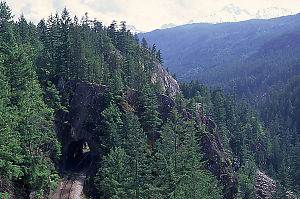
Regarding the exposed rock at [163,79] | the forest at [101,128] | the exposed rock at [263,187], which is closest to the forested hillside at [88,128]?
the forest at [101,128]

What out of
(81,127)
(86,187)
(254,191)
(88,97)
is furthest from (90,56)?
(254,191)

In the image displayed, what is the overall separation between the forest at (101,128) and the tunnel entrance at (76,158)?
3077 mm

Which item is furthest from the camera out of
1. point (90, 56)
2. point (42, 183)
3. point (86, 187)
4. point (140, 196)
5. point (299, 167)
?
point (299, 167)

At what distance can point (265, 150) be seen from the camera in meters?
98.0

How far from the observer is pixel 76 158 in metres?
55.1

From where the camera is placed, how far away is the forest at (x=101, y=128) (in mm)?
29141

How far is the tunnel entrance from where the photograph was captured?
5025 cm

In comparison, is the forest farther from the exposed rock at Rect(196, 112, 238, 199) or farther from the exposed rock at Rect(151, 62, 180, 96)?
the exposed rock at Rect(151, 62, 180, 96)

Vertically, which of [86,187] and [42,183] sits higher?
[42,183]

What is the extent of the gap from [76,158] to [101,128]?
15570 millimetres

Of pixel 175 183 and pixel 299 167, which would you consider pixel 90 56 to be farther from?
pixel 299 167

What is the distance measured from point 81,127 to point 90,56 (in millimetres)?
17142

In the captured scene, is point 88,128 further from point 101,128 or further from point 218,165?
point 218,165

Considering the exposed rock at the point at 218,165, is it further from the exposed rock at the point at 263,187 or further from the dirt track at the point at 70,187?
the exposed rock at the point at 263,187
